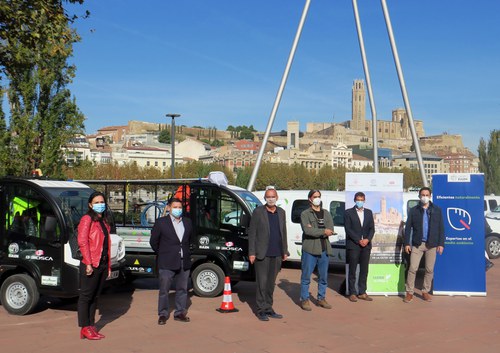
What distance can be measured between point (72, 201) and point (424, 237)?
19.2 feet

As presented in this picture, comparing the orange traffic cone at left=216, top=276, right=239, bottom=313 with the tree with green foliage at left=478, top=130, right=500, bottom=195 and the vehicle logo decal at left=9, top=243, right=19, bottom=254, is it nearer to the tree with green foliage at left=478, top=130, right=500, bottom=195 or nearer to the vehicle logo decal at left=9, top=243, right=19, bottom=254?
the vehicle logo decal at left=9, top=243, right=19, bottom=254

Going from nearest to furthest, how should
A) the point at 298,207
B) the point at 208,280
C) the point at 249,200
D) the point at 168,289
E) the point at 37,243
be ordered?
the point at 168,289 < the point at 37,243 < the point at 208,280 < the point at 249,200 < the point at 298,207

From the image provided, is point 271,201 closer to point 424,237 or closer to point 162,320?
point 162,320

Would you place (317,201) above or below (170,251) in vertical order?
above

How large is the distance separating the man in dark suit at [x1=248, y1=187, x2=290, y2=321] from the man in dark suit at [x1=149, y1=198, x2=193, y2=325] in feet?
3.17

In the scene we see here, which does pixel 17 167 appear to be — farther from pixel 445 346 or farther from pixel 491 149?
pixel 491 149

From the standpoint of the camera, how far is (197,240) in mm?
10469

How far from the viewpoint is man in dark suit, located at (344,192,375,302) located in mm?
9953

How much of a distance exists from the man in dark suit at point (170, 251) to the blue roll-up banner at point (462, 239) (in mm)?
4904

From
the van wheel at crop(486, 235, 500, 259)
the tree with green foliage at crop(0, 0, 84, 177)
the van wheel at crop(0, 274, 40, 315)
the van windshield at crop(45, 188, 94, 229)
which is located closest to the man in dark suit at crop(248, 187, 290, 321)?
the van windshield at crop(45, 188, 94, 229)

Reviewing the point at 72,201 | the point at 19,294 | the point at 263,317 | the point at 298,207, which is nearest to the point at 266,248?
the point at 263,317

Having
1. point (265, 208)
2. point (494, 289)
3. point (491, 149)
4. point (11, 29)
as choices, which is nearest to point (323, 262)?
point (265, 208)

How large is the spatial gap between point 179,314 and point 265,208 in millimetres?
1928

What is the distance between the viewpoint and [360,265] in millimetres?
10086
